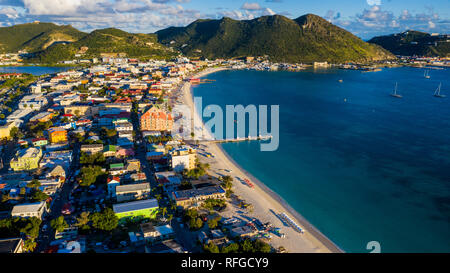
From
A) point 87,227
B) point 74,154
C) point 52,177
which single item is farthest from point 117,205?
point 74,154

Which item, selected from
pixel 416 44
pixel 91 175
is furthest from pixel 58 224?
pixel 416 44

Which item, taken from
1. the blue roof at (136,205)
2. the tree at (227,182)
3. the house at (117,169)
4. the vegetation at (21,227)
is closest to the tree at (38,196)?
the vegetation at (21,227)

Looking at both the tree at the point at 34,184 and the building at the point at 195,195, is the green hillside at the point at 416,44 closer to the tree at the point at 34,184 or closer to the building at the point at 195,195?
the building at the point at 195,195

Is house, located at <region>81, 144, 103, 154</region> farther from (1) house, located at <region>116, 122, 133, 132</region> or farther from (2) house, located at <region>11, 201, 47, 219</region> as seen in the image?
(2) house, located at <region>11, 201, 47, 219</region>

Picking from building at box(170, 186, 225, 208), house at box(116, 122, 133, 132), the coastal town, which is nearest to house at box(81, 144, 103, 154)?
the coastal town
